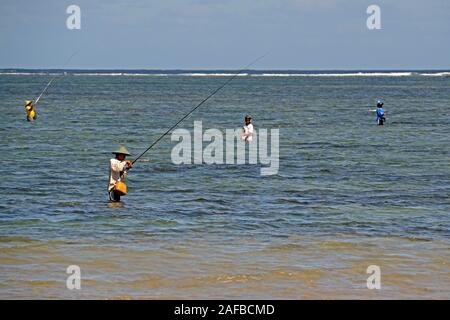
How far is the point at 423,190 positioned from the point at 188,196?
5.69 m

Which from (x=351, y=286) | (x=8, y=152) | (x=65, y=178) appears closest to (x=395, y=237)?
(x=351, y=286)

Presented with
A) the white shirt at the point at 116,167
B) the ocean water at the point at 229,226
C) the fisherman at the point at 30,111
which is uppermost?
the fisherman at the point at 30,111

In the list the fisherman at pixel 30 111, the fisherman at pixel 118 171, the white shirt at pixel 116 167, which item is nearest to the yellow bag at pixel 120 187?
the fisherman at pixel 118 171

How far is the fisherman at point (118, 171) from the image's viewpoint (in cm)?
1555

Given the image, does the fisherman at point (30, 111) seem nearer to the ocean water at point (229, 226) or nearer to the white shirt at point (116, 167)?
the ocean water at point (229, 226)

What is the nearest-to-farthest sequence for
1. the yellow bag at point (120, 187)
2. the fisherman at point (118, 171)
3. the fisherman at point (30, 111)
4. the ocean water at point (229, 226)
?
the ocean water at point (229, 226), the fisherman at point (118, 171), the yellow bag at point (120, 187), the fisherman at point (30, 111)

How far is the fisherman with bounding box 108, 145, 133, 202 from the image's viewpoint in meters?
15.6

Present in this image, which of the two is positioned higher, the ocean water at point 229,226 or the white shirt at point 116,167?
the white shirt at point 116,167

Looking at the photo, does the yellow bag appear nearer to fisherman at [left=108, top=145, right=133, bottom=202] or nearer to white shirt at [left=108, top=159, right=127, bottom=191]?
fisherman at [left=108, top=145, right=133, bottom=202]

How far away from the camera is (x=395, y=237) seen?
1377 centimetres

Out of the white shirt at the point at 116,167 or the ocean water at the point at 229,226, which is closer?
the ocean water at the point at 229,226
